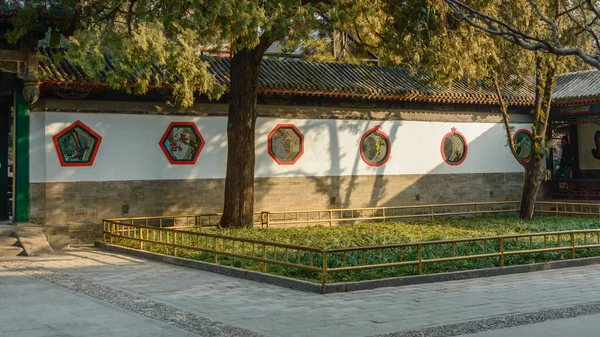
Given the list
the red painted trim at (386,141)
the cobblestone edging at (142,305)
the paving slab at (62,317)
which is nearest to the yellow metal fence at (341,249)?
the red painted trim at (386,141)

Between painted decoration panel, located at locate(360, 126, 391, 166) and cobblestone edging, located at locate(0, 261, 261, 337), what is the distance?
10002mm

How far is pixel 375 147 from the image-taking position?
20.0 m

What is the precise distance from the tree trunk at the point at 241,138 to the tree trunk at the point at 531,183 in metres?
7.47

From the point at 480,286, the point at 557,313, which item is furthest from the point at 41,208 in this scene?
the point at 557,313

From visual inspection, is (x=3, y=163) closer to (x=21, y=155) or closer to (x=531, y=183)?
(x=21, y=155)

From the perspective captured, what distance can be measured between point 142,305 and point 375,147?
1212 cm

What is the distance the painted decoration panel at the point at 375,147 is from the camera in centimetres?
1980

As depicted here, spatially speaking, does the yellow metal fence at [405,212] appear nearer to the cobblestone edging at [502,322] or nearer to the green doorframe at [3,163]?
the green doorframe at [3,163]

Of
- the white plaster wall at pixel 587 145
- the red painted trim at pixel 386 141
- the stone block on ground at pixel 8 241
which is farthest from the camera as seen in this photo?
the white plaster wall at pixel 587 145

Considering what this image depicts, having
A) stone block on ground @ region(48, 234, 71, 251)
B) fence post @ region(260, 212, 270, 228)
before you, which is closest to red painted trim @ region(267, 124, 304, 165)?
fence post @ region(260, 212, 270, 228)

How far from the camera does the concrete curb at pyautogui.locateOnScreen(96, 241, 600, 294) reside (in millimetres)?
9752

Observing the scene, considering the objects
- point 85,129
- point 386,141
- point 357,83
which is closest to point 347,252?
point 85,129

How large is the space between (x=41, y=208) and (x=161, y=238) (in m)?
3.17

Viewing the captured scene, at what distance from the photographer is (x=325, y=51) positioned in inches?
968
